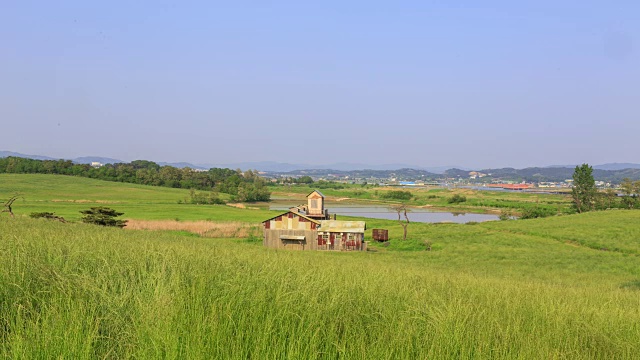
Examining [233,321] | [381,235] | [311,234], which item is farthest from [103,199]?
[233,321]

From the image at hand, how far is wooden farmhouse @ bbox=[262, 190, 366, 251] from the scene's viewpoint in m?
42.8

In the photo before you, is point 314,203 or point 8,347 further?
point 314,203

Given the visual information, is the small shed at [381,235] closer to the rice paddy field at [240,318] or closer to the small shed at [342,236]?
the small shed at [342,236]

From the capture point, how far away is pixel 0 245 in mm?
7043

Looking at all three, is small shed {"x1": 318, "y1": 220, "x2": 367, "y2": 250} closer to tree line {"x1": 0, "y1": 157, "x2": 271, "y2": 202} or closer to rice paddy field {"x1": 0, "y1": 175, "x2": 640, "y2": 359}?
rice paddy field {"x1": 0, "y1": 175, "x2": 640, "y2": 359}

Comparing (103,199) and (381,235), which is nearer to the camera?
(381,235)

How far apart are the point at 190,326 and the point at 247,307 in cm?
81

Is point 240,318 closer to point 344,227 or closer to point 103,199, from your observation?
point 344,227

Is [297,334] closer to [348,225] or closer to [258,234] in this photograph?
[348,225]

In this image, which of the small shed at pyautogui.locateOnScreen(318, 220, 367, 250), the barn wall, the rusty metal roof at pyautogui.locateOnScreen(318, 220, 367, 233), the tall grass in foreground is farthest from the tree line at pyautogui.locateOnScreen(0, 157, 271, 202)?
the tall grass in foreground

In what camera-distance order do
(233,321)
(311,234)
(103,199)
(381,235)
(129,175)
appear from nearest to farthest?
(233,321), (311,234), (381,235), (103,199), (129,175)

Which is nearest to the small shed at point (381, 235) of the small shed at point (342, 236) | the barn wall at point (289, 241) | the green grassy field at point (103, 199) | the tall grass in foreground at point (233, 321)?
the small shed at point (342, 236)

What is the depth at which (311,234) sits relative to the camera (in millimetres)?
44344

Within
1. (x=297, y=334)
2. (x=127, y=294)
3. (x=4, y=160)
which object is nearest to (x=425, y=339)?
(x=297, y=334)
